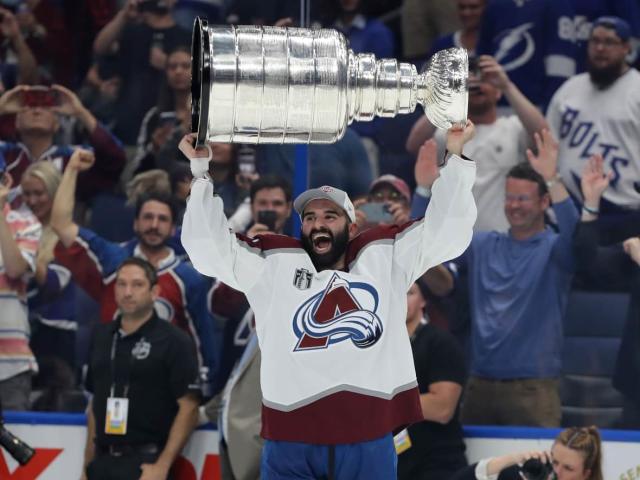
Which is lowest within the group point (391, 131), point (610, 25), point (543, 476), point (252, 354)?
point (543, 476)

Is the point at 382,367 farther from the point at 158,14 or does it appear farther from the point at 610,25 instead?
the point at 158,14

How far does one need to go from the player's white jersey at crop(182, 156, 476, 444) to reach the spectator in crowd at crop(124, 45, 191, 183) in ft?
6.63

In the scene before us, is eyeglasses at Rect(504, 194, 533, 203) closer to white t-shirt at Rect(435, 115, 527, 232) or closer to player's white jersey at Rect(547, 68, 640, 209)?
white t-shirt at Rect(435, 115, 527, 232)

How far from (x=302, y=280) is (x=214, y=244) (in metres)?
0.31

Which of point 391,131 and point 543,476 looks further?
point 391,131

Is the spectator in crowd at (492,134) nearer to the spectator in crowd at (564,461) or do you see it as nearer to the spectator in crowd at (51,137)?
the spectator in crowd at (564,461)

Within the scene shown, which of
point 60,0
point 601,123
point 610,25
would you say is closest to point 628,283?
point 601,123

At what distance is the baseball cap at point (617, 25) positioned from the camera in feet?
18.9

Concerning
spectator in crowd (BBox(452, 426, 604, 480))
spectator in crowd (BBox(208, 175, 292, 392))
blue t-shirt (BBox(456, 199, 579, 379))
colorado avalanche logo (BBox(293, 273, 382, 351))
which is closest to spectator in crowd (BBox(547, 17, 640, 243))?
blue t-shirt (BBox(456, 199, 579, 379))

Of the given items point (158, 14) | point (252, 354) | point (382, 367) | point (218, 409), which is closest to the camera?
point (382, 367)

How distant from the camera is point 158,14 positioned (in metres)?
6.39

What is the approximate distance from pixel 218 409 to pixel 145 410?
0.31 m

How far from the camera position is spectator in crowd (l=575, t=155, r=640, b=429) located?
17.7ft

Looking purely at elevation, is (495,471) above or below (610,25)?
below
